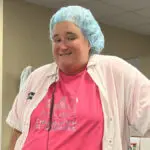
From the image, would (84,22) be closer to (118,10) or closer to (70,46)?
(70,46)

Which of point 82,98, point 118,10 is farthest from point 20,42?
point 82,98

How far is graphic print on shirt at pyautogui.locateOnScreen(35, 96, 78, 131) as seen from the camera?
124cm

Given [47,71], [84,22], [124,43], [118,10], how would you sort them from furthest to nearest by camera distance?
[124,43]
[118,10]
[47,71]
[84,22]

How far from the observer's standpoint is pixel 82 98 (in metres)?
1.26

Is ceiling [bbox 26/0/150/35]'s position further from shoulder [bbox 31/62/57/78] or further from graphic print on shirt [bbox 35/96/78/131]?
graphic print on shirt [bbox 35/96/78/131]

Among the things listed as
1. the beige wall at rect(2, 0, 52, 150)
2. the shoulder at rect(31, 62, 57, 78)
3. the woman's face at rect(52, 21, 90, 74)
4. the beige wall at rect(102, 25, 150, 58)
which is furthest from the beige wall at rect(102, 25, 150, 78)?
the woman's face at rect(52, 21, 90, 74)

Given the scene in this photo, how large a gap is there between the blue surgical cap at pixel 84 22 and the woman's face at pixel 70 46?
0.02 meters

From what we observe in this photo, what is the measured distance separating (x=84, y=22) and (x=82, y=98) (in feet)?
0.99

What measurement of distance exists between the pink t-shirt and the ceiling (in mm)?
2345

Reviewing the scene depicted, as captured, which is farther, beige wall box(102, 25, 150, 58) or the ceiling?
beige wall box(102, 25, 150, 58)

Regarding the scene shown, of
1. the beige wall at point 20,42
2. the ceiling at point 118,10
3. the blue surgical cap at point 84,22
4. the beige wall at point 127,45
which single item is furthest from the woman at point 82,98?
the beige wall at point 127,45

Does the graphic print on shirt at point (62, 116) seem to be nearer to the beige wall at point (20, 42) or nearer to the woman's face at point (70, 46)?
the woman's face at point (70, 46)

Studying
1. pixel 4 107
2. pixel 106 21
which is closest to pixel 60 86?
pixel 4 107

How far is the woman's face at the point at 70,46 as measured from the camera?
1.30 m
